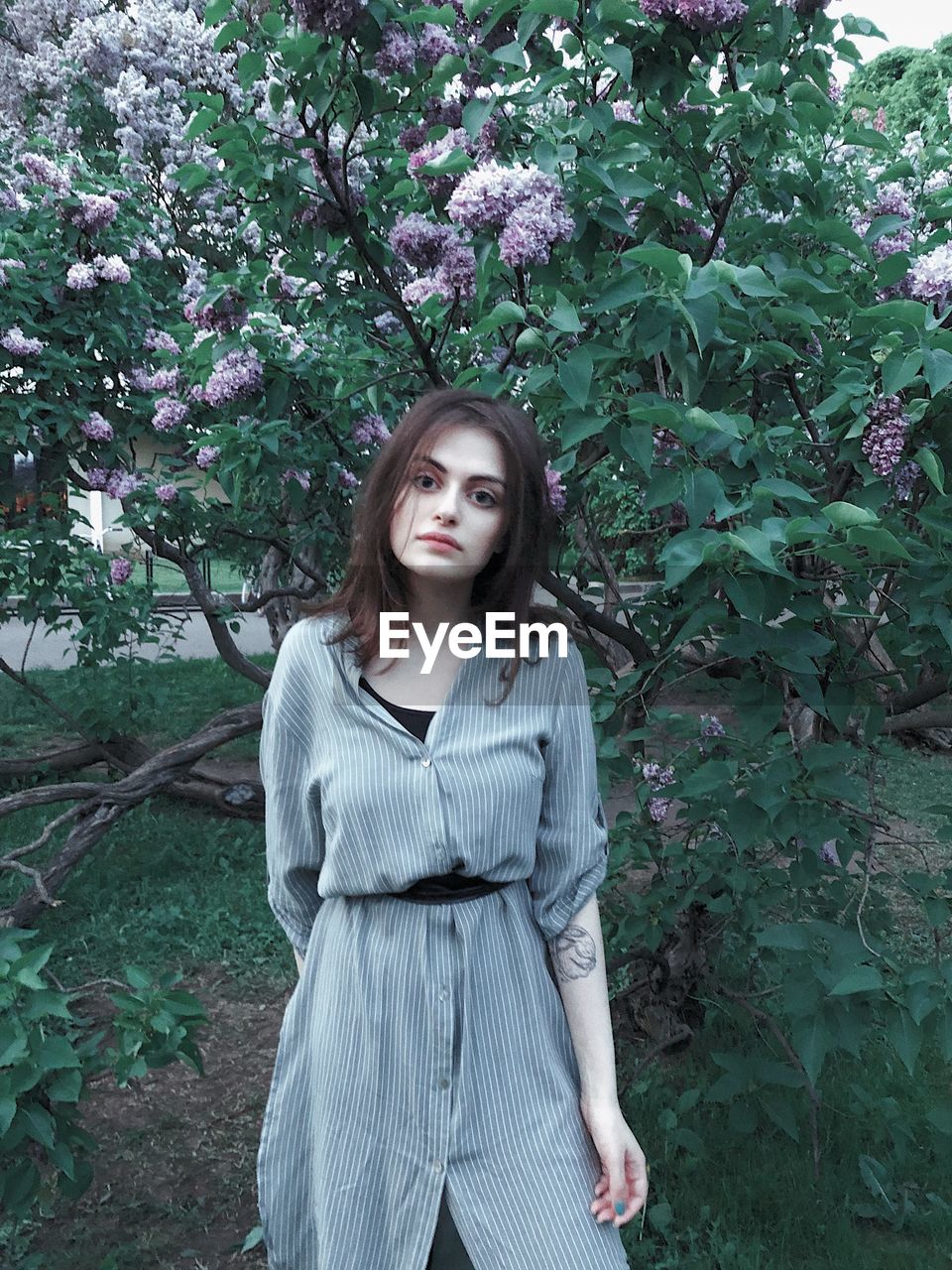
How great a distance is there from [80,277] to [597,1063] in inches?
143

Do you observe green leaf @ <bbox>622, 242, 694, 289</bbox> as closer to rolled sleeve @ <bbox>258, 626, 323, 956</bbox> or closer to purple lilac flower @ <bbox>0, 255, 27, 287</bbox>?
rolled sleeve @ <bbox>258, 626, 323, 956</bbox>

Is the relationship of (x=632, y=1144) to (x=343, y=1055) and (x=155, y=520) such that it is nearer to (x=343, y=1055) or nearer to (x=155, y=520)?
(x=343, y=1055)

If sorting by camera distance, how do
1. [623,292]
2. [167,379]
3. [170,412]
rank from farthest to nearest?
[167,379]
[170,412]
[623,292]

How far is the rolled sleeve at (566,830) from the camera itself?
139cm

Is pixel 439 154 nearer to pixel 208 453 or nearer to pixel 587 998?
Answer: pixel 587 998

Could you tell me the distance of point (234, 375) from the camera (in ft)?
8.31

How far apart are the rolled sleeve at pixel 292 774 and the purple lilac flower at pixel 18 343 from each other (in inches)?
120

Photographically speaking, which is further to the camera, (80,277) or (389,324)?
(80,277)

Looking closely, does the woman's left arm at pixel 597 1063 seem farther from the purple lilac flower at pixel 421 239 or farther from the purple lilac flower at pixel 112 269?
the purple lilac flower at pixel 112 269

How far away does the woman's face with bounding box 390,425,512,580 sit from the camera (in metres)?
1.37

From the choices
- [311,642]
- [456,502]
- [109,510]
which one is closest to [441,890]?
[311,642]

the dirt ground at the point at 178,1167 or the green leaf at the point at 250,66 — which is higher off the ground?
the green leaf at the point at 250,66

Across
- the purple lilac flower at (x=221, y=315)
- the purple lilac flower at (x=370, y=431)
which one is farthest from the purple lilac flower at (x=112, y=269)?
the purple lilac flower at (x=221, y=315)

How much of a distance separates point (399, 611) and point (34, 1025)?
41.6 inches
